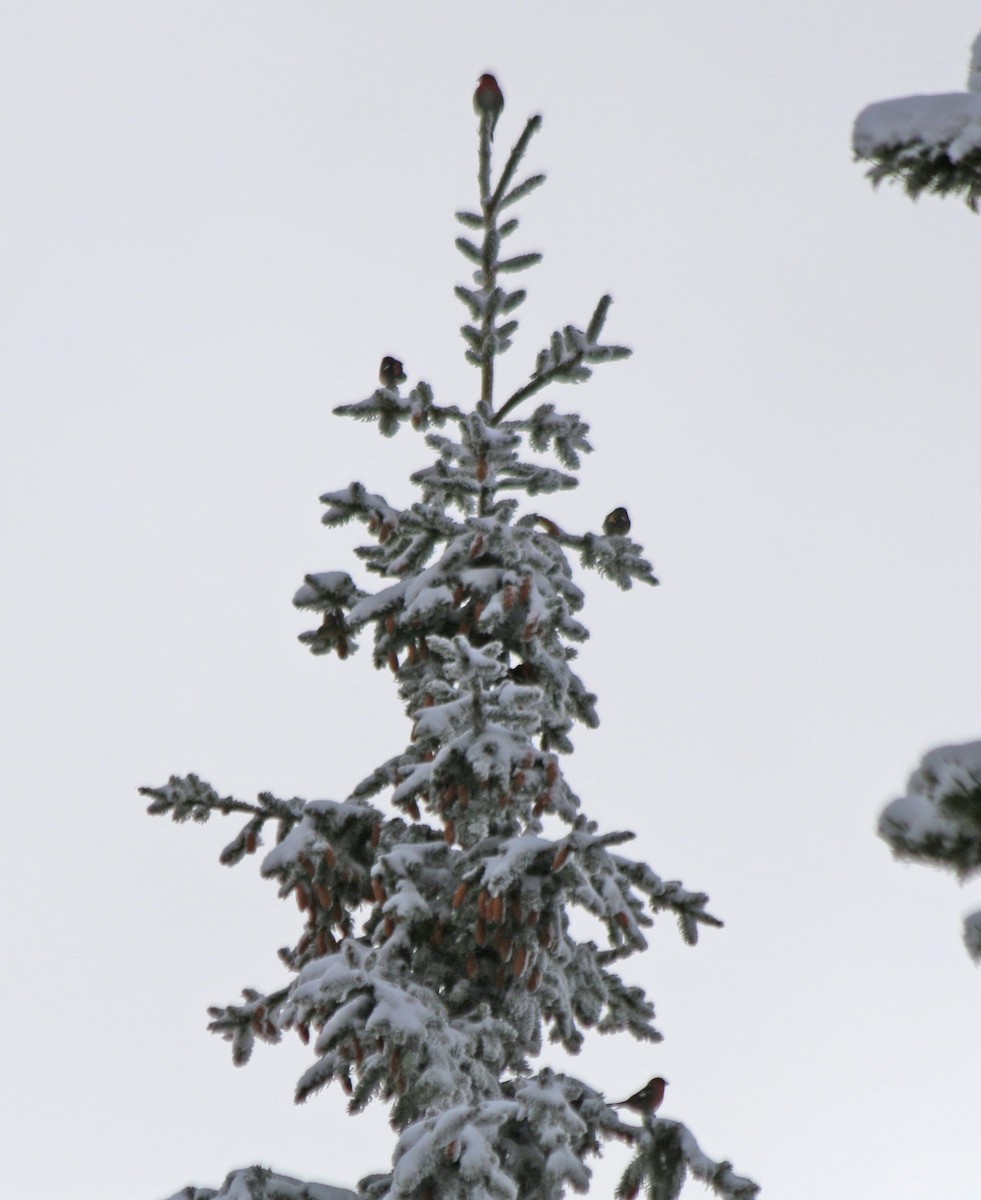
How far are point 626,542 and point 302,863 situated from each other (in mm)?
3442

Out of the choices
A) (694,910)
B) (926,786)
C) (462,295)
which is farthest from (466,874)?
(926,786)

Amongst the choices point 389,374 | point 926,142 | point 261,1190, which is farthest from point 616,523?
point 926,142

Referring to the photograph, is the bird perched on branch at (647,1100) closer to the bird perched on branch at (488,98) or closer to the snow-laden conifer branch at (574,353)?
the snow-laden conifer branch at (574,353)

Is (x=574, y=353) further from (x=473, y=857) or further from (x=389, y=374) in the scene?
(x=473, y=857)

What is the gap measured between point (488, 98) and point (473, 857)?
5442mm

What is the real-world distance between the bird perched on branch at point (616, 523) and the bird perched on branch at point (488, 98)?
3.13m

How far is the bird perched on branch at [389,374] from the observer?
996cm

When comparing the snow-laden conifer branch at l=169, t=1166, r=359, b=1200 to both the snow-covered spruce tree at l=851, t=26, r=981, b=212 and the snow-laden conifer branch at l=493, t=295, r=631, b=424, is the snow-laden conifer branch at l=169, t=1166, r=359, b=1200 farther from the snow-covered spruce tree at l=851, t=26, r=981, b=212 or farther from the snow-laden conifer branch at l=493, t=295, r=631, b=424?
the snow-covered spruce tree at l=851, t=26, r=981, b=212

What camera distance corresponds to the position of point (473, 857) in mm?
8242

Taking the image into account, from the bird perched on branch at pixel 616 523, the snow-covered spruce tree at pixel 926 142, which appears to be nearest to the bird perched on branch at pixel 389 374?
the bird perched on branch at pixel 616 523

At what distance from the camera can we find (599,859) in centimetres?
753

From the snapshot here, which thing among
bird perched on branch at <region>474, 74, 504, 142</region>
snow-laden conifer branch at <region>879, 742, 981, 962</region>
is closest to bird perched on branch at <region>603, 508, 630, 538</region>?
bird perched on branch at <region>474, 74, 504, 142</region>

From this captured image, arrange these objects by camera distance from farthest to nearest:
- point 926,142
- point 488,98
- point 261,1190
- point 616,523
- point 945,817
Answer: point 616,523
point 488,98
point 261,1190
point 926,142
point 945,817

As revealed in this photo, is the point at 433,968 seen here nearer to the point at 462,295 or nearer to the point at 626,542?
the point at 626,542
